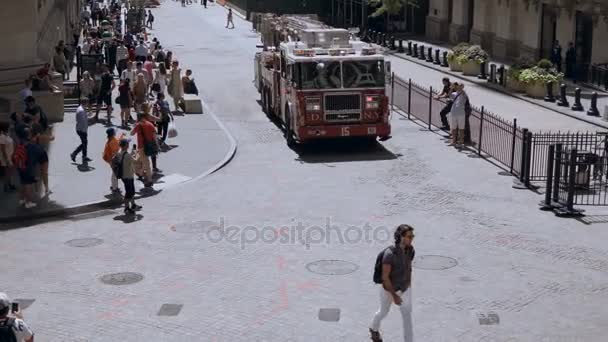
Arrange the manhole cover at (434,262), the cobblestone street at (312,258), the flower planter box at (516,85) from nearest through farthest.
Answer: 1. the cobblestone street at (312,258)
2. the manhole cover at (434,262)
3. the flower planter box at (516,85)

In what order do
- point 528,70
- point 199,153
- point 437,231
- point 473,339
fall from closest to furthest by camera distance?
point 473,339
point 437,231
point 199,153
point 528,70

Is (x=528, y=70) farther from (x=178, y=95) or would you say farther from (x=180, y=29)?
(x=180, y=29)

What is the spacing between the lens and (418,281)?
15336 mm

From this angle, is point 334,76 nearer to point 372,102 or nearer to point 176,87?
point 372,102

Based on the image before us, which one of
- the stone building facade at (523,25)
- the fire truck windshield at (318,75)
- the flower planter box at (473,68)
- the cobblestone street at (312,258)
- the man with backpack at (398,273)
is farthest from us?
the flower planter box at (473,68)

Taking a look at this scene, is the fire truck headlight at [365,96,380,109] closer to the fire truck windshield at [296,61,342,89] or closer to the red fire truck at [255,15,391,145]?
the red fire truck at [255,15,391,145]

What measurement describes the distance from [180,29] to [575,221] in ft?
175

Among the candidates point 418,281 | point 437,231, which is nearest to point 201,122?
point 437,231

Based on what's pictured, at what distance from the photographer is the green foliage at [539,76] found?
35781 mm

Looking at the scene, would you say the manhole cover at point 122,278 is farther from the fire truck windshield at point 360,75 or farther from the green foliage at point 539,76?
the green foliage at point 539,76

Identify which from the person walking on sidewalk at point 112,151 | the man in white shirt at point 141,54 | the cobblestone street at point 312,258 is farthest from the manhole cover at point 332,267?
the man in white shirt at point 141,54

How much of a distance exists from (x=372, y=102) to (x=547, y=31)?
22877 mm

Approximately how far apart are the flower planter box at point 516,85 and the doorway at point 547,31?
8012 mm

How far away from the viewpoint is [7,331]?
32.5 ft
